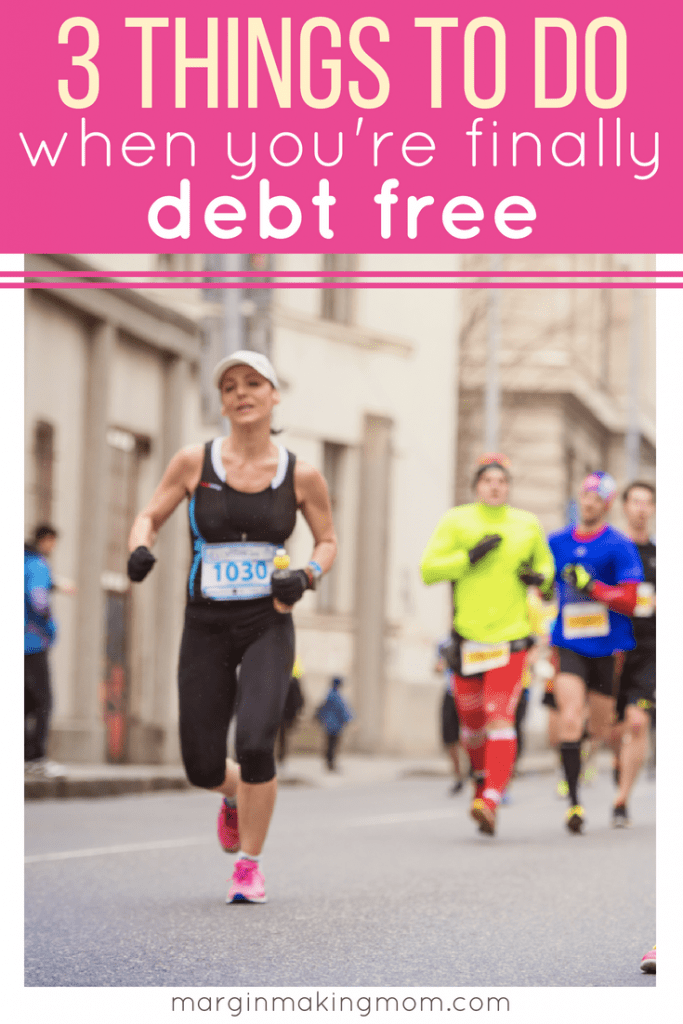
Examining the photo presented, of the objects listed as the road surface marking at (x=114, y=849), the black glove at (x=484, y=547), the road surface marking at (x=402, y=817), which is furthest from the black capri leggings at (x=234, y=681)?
the road surface marking at (x=402, y=817)

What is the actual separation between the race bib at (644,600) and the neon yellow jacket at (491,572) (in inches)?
22.4

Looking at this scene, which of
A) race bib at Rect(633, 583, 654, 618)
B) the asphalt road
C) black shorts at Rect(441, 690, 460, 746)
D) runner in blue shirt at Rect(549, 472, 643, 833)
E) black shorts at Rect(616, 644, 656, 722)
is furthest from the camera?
black shorts at Rect(441, 690, 460, 746)

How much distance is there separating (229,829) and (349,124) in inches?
117

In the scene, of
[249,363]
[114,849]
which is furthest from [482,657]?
[249,363]

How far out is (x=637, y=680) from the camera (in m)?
11.0

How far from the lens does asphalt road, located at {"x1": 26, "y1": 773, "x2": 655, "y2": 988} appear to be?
5.13 meters

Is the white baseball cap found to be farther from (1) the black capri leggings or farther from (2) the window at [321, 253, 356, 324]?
(2) the window at [321, 253, 356, 324]

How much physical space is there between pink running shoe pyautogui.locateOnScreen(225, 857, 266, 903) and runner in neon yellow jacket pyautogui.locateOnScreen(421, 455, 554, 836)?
10.1 feet

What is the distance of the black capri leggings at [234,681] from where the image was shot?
21.3ft

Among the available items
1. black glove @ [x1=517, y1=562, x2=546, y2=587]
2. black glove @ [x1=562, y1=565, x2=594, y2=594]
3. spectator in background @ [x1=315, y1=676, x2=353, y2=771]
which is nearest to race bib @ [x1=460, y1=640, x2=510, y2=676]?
black glove @ [x1=517, y1=562, x2=546, y2=587]

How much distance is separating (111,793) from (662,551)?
10.5 meters

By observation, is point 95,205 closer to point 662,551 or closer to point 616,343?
point 662,551

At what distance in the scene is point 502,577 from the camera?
32.0ft

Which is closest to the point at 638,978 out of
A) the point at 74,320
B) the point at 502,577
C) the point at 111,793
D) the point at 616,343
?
the point at 502,577
